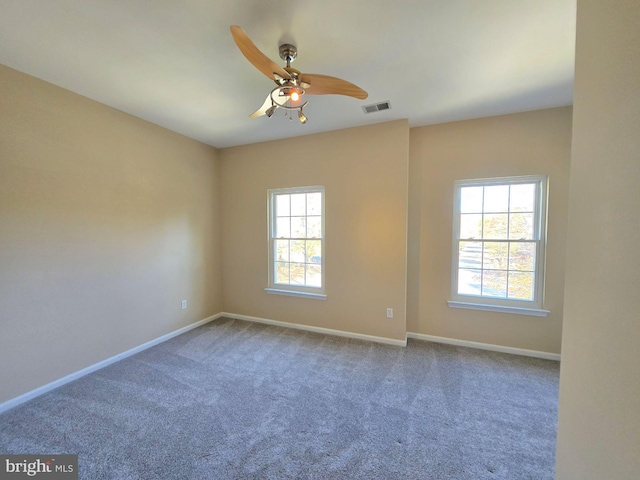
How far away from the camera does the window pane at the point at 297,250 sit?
3.57 metres

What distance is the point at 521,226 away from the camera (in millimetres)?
2773

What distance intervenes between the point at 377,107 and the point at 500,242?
2.12m

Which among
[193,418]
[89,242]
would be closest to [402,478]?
[193,418]

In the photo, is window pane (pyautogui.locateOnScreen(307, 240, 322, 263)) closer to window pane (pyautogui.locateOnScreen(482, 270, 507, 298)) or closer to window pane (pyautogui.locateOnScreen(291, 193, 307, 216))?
window pane (pyautogui.locateOnScreen(291, 193, 307, 216))

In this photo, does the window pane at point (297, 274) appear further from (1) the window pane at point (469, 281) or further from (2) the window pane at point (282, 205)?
(1) the window pane at point (469, 281)

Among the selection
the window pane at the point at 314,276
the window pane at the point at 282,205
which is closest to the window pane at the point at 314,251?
the window pane at the point at 314,276

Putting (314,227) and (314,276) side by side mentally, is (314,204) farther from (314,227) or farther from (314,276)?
(314,276)

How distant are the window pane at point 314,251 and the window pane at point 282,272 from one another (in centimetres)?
41

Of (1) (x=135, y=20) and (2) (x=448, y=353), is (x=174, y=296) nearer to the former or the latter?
(1) (x=135, y=20)

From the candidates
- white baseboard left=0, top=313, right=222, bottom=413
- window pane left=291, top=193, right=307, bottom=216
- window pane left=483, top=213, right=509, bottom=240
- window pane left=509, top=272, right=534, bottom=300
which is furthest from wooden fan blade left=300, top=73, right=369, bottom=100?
white baseboard left=0, top=313, right=222, bottom=413

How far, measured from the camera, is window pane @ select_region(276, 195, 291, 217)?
12.0 ft

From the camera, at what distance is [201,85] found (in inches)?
85.0

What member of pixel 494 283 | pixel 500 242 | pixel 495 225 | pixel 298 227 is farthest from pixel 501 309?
pixel 298 227

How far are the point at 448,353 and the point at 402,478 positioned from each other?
5.74 feet
